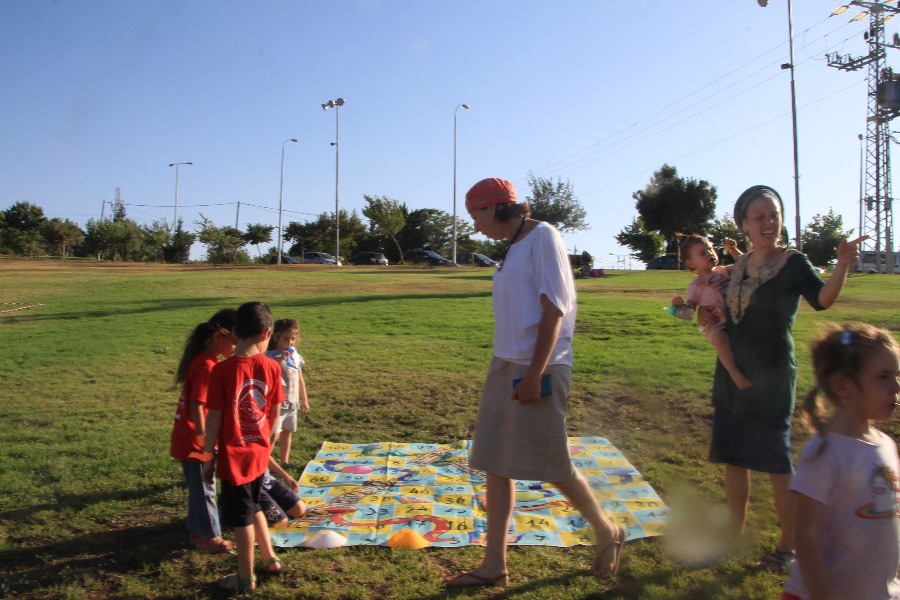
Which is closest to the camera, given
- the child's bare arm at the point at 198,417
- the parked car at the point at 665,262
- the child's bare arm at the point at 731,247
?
the child's bare arm at the point at 198,417

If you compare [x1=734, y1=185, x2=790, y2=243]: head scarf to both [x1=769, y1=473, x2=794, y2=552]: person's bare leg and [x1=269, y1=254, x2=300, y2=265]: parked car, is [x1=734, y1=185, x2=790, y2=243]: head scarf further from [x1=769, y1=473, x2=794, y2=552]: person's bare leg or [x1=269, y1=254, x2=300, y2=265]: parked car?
[x1=269, y1=254, x2=300, y2=265]: parked car

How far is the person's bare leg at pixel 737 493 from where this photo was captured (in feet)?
11.3

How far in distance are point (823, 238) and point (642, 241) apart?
40.0 feet

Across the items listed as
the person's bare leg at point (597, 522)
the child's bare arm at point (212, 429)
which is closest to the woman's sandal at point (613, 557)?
the person's bare leg at point (597, 522)

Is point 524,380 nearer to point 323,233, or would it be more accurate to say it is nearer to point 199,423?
point 199,423

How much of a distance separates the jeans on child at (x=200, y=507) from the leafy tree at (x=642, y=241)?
4777 cm

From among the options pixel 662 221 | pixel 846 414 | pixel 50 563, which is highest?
pixel 662 221

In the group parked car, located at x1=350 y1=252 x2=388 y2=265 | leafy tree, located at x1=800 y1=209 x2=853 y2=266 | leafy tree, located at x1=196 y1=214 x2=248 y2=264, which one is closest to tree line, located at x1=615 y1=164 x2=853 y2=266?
leafy tree, located at x1=800 y1=209 x2=853 y2=266

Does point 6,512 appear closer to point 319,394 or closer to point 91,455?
point 91,455

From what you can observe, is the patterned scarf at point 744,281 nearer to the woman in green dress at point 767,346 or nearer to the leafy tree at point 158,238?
the woman in green dress at point 767,346

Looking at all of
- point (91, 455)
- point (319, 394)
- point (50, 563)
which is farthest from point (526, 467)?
point (319, 394)

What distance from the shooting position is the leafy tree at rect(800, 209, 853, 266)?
48.0 metres

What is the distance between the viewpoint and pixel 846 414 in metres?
2.02

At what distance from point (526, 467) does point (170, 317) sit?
12983mm
